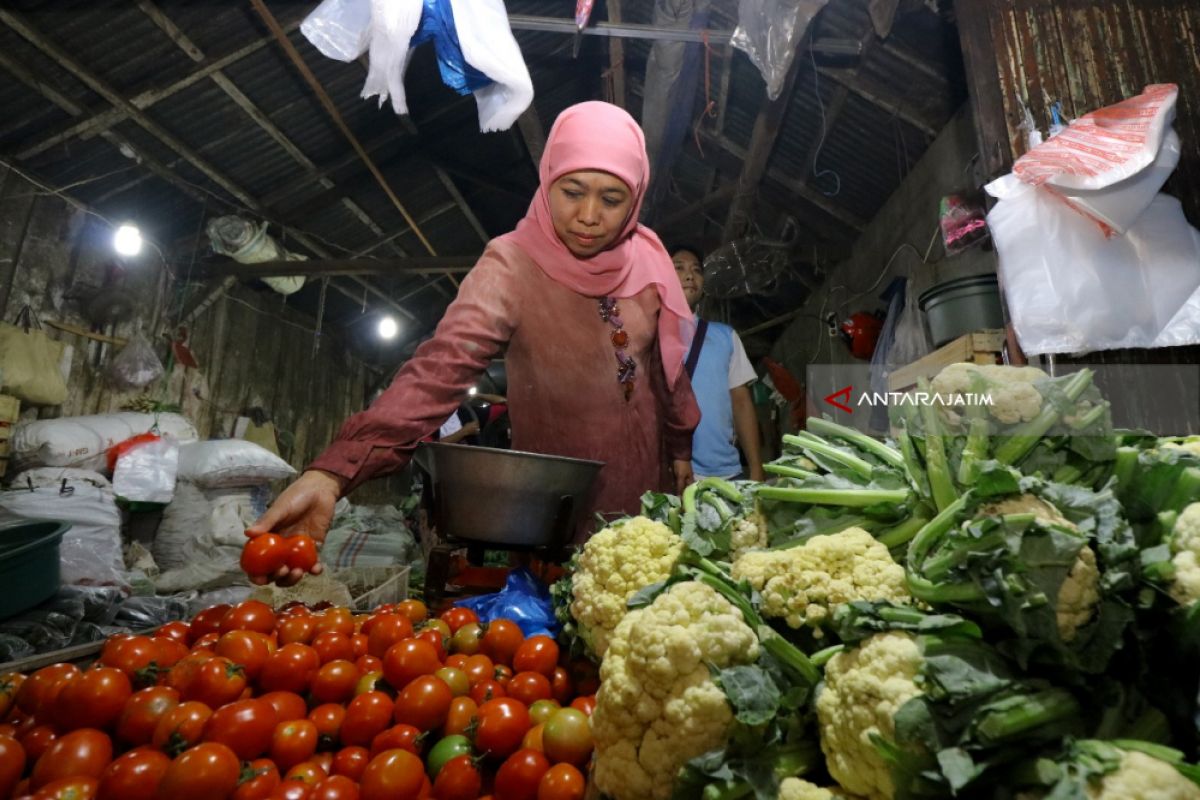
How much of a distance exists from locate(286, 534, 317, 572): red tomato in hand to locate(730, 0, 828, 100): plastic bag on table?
3297 millimetres

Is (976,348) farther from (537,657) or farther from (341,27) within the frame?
(341,27)

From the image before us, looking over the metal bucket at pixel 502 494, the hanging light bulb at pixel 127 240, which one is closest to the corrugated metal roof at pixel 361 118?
the hanging light bulb at pixel 127 240

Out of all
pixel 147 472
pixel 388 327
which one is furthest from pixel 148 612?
pixel 388 327

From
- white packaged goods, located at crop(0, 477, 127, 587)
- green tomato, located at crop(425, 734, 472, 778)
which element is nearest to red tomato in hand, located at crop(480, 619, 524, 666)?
green tomato, located at crop(425, 734, 472, 778)

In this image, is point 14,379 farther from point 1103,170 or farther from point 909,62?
point 909,62

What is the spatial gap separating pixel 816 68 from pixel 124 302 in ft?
24.0

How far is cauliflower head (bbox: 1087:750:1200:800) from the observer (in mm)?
580

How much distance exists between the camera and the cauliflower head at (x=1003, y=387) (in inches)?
38.3

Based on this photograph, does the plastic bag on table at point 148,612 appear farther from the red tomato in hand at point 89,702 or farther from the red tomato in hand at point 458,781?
the red tomato in hand at point 458,781

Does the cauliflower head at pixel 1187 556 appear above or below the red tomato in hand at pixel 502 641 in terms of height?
above

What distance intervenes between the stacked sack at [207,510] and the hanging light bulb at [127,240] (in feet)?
7.72

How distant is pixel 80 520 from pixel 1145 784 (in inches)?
228

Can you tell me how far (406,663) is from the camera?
1.43 metres

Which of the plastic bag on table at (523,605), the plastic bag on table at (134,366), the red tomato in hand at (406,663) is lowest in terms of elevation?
the red tomato in hand at (406,663)
